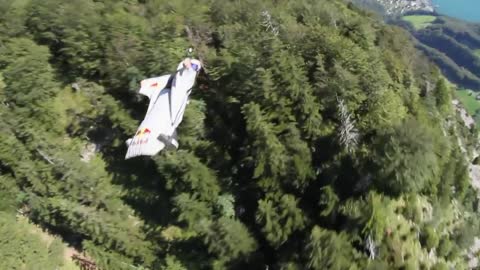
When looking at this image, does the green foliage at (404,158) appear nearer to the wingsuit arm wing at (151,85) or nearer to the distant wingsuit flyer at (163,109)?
the distant wingsuit flyer at (163,109)

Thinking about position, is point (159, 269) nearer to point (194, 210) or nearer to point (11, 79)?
point (194, 210)

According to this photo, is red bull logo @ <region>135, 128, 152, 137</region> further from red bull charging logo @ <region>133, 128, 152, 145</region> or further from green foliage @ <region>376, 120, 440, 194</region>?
green foliage @ <region>376, 120, 440, 194</region>

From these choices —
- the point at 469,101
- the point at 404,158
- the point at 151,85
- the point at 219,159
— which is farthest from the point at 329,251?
the point at 469,101

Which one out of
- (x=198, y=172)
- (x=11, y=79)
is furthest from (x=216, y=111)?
(x=11, y=79)

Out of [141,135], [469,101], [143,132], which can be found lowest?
[469,101]

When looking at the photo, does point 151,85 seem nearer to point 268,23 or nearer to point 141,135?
point 141,135

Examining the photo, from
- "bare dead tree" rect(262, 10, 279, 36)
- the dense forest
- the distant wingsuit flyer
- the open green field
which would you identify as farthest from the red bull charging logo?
the open green field

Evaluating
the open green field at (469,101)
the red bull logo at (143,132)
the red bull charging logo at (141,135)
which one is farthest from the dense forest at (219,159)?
the open green field at (469,101)
